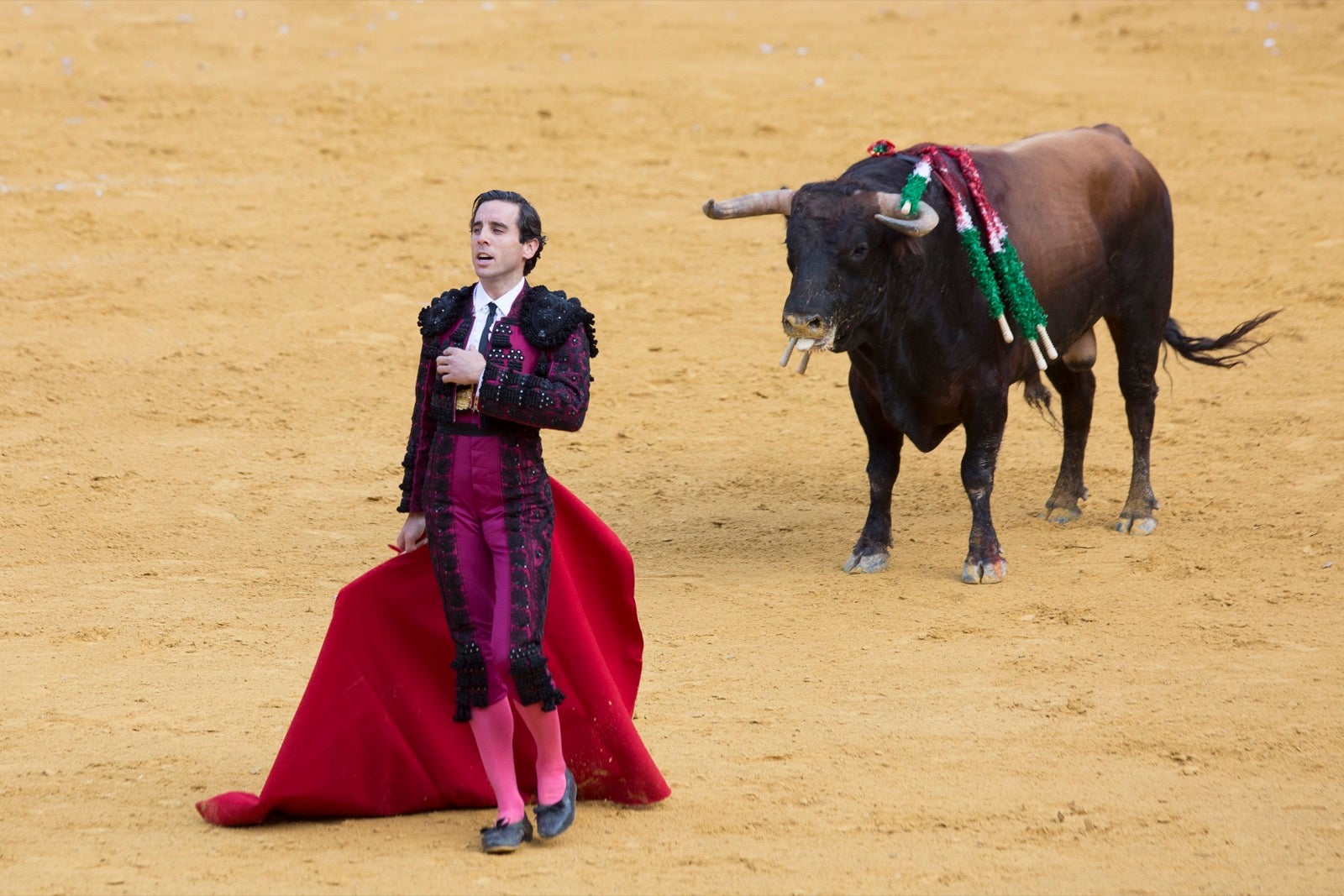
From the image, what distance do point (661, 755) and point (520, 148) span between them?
9474mm

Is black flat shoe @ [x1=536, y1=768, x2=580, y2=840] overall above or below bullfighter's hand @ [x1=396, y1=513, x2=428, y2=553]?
below

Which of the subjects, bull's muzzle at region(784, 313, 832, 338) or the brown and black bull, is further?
the brown and black bull

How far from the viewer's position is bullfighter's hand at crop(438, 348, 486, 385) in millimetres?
4324

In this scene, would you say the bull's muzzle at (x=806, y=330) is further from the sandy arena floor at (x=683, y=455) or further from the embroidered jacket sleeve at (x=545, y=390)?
the embroidered jacket sleeve at (x=545, y=390)

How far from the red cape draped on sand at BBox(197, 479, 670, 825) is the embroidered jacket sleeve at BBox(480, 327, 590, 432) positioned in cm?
41

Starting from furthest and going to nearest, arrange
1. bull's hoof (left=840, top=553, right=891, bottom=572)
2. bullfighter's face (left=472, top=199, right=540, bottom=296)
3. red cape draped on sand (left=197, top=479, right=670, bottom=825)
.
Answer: bull's hoof (left=840, top=553, right=891, bottom=572) → red cape draped on sand (left=197, top=479, right=670, bottom=825) → bullfighter's face (left=472, top=199, right=540, bottom=296)

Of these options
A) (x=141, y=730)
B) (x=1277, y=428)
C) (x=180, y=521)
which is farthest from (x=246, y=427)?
(x=1277, y=428)

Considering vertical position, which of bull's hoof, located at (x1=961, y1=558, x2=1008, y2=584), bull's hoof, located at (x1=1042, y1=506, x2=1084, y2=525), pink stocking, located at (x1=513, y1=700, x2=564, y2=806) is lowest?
bull's hoof, located at (x1=1042, y1=506, x2=1084, y2=525)

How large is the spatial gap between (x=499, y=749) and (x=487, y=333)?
43.8 inches

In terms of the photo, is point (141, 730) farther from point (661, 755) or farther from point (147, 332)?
point (147, 332)

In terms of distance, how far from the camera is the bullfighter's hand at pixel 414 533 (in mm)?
4613

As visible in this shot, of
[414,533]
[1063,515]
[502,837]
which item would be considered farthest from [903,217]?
[502,837]

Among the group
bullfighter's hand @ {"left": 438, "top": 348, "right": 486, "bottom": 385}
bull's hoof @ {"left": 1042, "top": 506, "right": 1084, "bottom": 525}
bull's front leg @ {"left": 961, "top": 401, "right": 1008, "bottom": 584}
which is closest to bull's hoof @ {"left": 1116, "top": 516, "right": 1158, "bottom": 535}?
bull's hoof @ {"left": 1042, "top": 506, "right": 1084, "bottom": 525}

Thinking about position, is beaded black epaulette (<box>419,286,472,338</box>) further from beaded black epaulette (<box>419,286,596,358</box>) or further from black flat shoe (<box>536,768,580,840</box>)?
black flat shoe (<box>536,768,580,840</box>)
